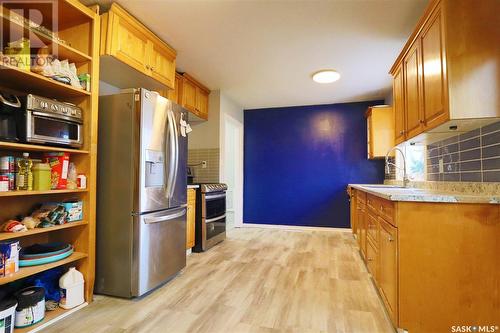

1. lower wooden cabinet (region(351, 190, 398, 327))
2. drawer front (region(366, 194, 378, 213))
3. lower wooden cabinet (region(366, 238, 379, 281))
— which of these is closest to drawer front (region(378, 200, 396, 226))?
lower wooden cabinet (region(351, 190, 398, 327))

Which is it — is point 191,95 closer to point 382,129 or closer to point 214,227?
point 214,227

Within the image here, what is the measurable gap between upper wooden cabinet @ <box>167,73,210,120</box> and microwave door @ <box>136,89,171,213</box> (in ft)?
3.95

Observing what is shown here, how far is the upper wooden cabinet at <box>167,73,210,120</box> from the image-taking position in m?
3.46

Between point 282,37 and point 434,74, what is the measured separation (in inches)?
55.3

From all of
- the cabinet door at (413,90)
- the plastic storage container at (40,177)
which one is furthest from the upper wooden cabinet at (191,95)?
the cabinet door at (413,90)

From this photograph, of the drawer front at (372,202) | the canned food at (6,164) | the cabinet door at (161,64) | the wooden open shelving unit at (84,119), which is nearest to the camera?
the canned food at (6,164)

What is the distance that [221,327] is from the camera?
1.70 m

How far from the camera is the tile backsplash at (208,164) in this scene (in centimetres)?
418

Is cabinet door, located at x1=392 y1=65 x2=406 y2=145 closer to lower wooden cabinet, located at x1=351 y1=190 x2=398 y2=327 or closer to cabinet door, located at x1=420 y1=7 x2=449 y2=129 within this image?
cabinet door, located at x1=420 y1=7 x2=449 y2=129

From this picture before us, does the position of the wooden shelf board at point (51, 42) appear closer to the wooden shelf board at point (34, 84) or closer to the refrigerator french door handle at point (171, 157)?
the wooden shelf board at point (34, 84)

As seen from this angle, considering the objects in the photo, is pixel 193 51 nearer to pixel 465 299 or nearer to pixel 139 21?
pixel 139 21

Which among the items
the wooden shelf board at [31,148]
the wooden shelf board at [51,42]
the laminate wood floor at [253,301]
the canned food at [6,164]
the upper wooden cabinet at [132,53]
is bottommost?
the laminate wood floor at [253,301]

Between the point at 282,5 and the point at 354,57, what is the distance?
4.25 feet

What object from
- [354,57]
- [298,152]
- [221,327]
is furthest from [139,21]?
[298,152]
